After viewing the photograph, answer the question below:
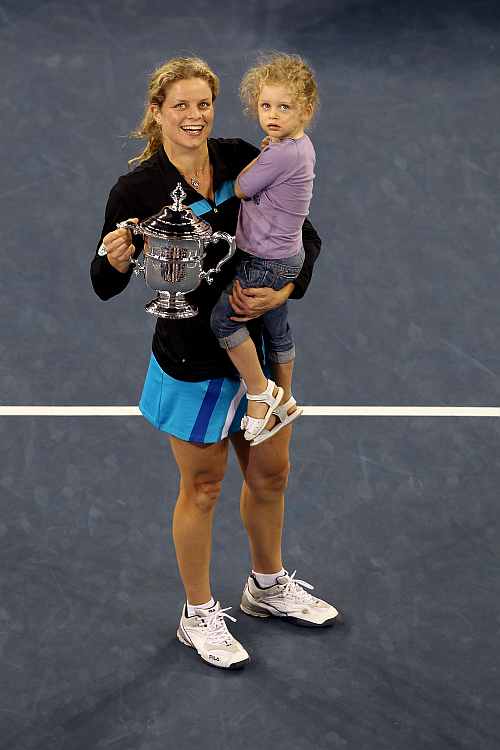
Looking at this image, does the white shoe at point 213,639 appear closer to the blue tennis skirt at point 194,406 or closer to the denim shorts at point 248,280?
the blue tennis skirt at point 194,406

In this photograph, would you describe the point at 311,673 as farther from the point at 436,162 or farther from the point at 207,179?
the point at 436,162

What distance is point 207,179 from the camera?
366cm

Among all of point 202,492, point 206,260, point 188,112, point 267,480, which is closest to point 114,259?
point 206,260

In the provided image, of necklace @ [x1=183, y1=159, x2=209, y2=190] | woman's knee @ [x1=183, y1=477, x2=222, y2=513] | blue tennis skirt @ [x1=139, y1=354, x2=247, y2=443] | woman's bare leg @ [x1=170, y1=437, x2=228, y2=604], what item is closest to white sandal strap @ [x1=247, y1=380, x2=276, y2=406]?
blue tennis skirt @ [x1=139, y1=354, x2=247, y2=443]

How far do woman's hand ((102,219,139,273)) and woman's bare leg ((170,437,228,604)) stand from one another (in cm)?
65

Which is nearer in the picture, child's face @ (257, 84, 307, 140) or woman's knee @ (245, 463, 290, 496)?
child's face @ (257, 84, 307, 140)

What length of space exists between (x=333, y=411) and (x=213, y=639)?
132 cm

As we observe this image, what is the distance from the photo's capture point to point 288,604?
13.9 feet

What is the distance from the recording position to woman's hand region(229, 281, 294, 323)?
3586 mm

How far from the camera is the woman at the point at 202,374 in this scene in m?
3.51

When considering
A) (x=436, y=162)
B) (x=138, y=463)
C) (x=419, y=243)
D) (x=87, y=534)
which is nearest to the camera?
(x=87, y=534)

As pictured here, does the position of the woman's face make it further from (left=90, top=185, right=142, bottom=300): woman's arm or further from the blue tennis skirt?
the blue tennis skirt

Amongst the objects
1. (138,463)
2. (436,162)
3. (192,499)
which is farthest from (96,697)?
(436,162)

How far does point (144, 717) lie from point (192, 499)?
26.5 inches
